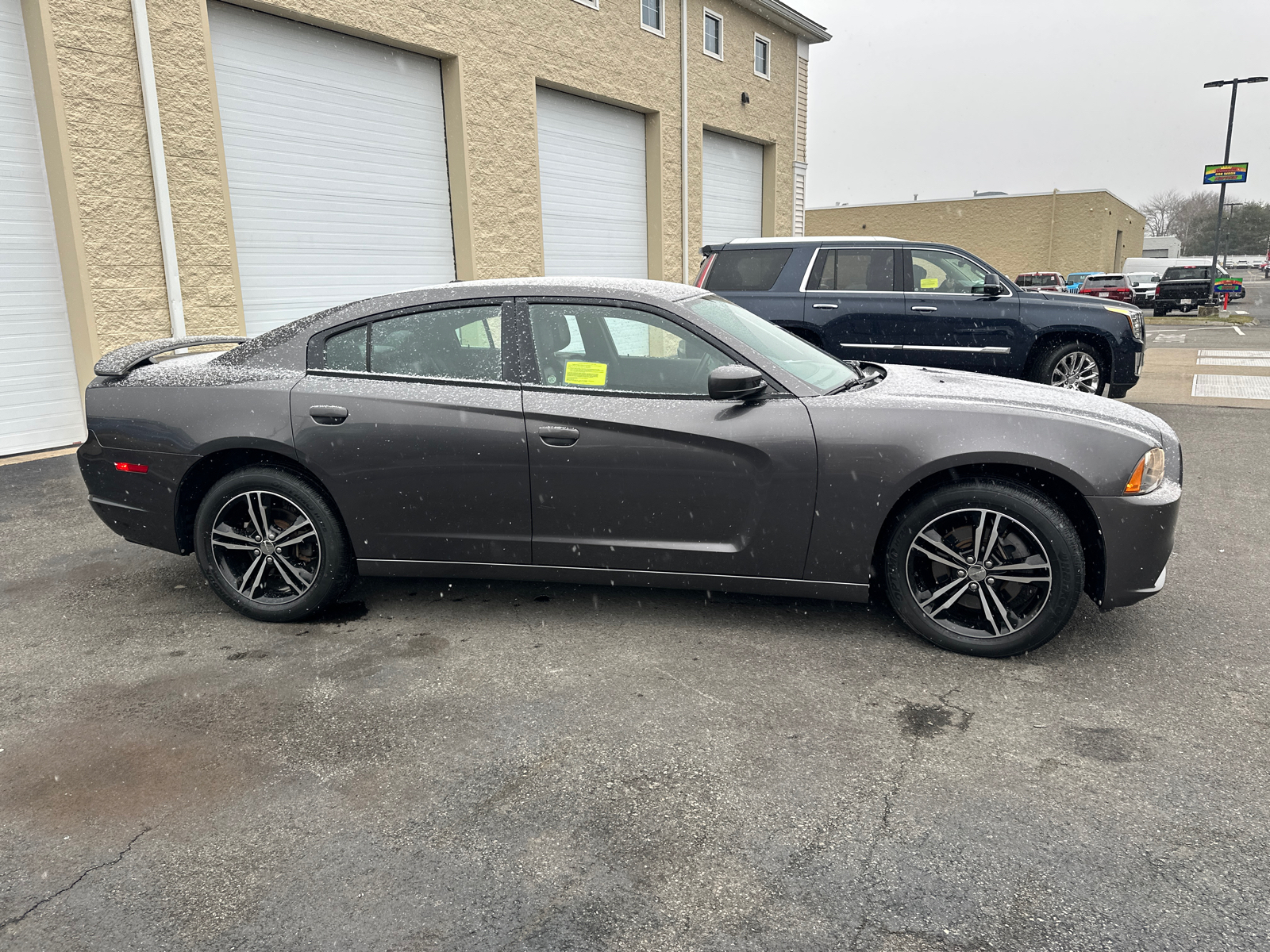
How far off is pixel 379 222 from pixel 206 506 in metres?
7.97

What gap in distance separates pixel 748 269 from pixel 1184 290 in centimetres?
3035

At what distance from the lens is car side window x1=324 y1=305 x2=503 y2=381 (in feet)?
13.1

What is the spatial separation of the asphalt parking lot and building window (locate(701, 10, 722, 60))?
15.9 m

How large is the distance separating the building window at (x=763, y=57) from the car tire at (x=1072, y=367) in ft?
40.8

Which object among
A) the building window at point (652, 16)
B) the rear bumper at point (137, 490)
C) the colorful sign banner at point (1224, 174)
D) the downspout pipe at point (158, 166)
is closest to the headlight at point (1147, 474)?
the rear bumper at point (137, 490)

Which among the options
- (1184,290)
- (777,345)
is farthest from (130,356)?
(1184,290)

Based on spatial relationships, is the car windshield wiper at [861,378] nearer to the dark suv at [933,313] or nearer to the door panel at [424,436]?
the door panel at [424,436]

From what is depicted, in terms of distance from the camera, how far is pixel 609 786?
Answer: 274 centimetres

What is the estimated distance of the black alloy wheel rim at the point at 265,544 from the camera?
4.06 meters

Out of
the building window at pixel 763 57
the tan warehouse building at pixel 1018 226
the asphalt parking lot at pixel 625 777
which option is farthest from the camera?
the tan warehouse building at pixel 1018 226

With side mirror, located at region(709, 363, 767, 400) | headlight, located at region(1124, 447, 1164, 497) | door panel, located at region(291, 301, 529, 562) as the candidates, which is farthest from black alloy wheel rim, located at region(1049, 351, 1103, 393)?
door panel, located at region(291, 301, 529, 562)

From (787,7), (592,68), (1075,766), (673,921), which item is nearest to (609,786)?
(673,921)

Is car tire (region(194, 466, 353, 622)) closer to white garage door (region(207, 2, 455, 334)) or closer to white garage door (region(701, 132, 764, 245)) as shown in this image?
white garage door (region(207, 2, 455, 334))

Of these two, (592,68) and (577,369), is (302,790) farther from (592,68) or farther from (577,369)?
(592,68)
